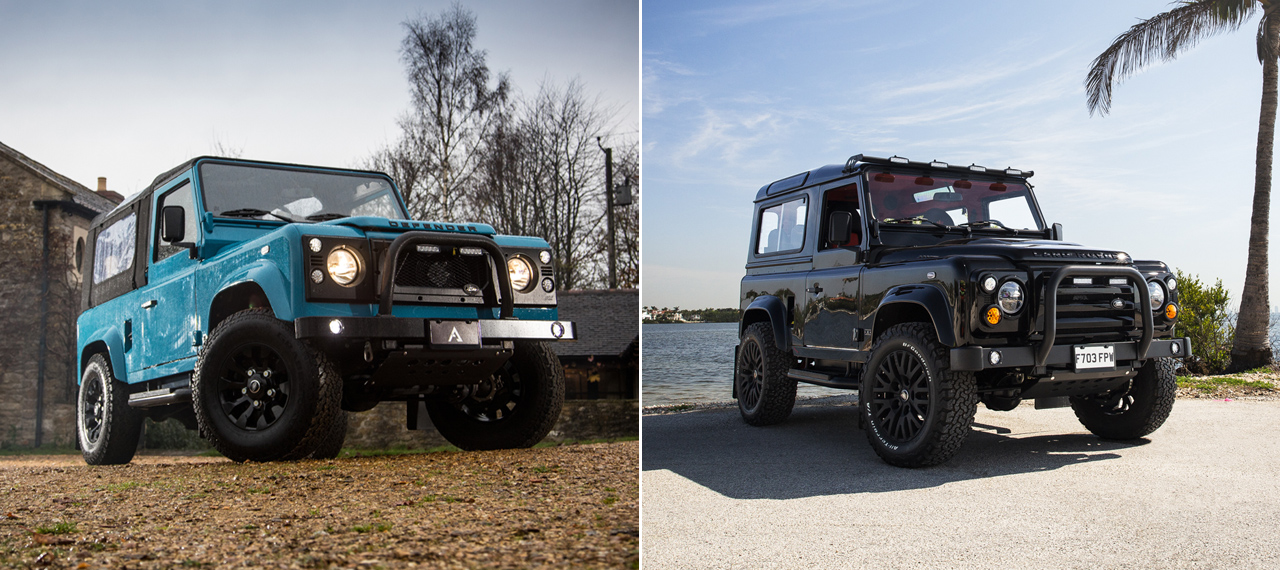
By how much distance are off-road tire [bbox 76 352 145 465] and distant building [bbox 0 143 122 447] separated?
36.6ft

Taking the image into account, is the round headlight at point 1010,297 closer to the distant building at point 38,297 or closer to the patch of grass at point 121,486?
the patch of grass at point 121,486

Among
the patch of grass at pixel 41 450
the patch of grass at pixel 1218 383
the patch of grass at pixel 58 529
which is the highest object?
the patch of grass at pixel 1218 383

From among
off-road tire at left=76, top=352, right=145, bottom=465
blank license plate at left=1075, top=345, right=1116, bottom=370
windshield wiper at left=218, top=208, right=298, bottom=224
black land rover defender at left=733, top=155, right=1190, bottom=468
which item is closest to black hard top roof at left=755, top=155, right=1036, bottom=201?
black land rover defender at left=733, top=155, right=1190, bottom=468

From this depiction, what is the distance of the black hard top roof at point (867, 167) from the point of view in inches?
257

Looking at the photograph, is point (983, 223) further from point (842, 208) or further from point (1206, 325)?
point (1206, 325)

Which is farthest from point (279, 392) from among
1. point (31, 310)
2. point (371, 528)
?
point (31, 310)

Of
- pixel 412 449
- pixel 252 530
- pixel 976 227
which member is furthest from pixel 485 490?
pixel 412 449

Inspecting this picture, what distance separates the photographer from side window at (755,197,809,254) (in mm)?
7145

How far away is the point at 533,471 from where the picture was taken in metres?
4.80

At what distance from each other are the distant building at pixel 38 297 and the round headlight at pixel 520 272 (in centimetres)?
1453

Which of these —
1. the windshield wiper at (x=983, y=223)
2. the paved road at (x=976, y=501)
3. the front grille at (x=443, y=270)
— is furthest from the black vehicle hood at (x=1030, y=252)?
the front grille at (x=443, y=270)

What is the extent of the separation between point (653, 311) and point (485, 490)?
251 centimetres

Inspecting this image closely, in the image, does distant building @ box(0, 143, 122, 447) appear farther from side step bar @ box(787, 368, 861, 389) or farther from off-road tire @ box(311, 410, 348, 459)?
side step bar @ box(787, 368, 861, 389)

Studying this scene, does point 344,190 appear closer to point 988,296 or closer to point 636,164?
point 988,296
